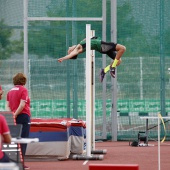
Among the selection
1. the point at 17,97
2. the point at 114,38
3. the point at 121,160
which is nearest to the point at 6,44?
the point at 114,38

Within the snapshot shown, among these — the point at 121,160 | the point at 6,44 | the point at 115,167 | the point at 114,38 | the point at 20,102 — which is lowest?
the point at 121,160

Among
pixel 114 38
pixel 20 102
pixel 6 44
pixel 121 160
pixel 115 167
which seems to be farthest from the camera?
pixel 6 44

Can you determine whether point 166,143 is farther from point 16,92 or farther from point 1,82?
point 16,92

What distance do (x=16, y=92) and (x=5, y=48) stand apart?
27.5 feet

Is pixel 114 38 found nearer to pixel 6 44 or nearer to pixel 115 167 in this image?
pixel 6 44

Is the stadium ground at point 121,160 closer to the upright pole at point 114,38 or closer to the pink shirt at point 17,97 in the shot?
the pink shirt at point 17,97

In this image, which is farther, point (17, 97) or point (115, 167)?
point (17, 97)

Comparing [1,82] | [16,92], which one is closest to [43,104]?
[1,82]

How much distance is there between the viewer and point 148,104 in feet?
74.3

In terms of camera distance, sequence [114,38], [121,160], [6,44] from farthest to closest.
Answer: [6,44]
[114,38]
[121,160]

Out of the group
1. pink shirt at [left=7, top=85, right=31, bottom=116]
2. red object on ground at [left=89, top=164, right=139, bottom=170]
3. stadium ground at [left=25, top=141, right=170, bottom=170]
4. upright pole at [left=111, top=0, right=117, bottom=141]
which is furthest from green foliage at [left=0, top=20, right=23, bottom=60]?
red object on ground at [left=89, top=164, right=139, bottom=170]

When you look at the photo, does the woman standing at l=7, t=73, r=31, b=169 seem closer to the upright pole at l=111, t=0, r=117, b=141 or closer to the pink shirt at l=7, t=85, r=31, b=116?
the pink shirt at l=7, t=85, r=31, b=116

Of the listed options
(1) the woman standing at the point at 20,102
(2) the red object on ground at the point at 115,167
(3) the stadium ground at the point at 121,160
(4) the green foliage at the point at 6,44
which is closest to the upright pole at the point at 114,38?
(3) the stadium ground at the point at 121,160

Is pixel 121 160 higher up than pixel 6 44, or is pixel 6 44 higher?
pixel 6 44
